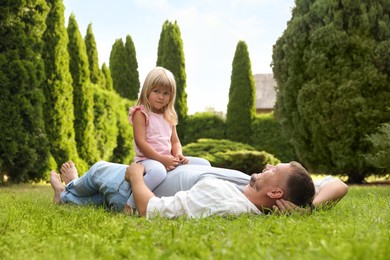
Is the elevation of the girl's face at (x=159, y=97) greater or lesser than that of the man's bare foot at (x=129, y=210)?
greater

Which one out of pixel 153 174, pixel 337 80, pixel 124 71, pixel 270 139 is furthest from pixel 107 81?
pixel 153 174

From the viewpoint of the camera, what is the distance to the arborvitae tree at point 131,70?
24906 millimetres

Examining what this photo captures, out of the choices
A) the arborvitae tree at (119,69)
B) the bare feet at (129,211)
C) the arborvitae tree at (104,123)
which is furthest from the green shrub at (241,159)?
the bare feet at (129,211)

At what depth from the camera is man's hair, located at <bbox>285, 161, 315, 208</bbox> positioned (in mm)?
3346

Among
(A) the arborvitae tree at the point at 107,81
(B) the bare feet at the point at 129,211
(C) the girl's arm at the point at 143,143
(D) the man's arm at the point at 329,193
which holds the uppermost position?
(A) the arborvitae tree at the point at 107,81

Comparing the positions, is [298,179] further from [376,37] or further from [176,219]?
[376,37]

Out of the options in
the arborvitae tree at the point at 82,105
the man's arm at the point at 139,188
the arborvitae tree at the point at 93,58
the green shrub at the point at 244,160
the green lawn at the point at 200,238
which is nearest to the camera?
the green lawn at the point at 200,238

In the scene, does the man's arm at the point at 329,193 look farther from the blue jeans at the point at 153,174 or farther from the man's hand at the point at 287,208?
the blue jeans at the point at 153,174

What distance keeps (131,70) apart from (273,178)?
22136 mm

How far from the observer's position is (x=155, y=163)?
4.09 m

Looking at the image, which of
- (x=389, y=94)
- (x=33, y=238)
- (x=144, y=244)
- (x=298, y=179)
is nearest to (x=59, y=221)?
(x=33, y=238)

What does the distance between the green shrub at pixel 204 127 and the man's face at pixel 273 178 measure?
18.3 meters

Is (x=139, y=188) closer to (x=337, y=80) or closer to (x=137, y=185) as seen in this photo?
(x=137, y=185)

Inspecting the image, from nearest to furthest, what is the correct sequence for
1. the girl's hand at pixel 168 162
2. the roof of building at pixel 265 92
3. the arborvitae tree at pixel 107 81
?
the girl's hand at pixel 168 162
the arborvitae tree at pixel 107 81
the roof of building at pixel 265 92
